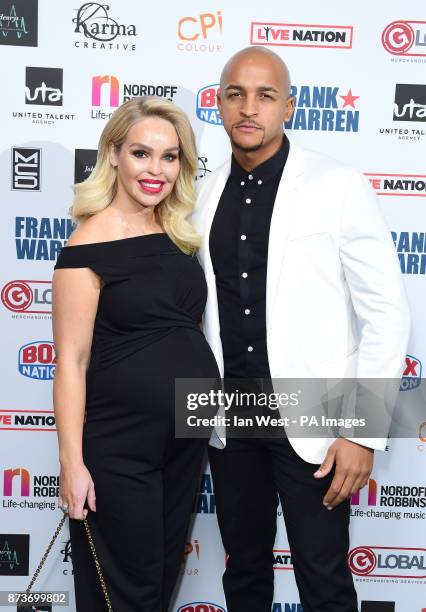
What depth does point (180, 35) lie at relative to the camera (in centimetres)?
237

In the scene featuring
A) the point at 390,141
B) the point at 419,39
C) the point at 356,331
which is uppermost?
the point at 419,39

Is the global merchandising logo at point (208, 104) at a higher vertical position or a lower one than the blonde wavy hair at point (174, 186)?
higher

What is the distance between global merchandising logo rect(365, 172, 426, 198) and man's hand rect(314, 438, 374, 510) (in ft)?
3.15

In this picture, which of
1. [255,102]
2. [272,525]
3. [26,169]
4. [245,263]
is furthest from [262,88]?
[272,525]

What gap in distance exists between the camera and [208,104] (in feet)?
7.89

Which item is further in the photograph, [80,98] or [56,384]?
[80,98]

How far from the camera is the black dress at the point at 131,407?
185 centimetres

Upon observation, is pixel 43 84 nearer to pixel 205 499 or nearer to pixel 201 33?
pixel 201 33

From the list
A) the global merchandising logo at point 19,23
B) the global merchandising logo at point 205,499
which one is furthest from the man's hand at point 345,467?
the global merchandising logo at point 19,23

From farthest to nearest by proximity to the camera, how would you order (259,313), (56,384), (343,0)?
(343,0) < (259,313) < (56,384)

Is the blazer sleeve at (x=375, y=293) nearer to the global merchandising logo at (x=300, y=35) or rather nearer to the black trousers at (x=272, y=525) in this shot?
the black trousers at (x=272, y=525)

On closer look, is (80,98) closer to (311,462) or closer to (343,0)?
(343,0)

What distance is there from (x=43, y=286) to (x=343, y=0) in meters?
1.44

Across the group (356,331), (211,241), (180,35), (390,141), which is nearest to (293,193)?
(211,241)
